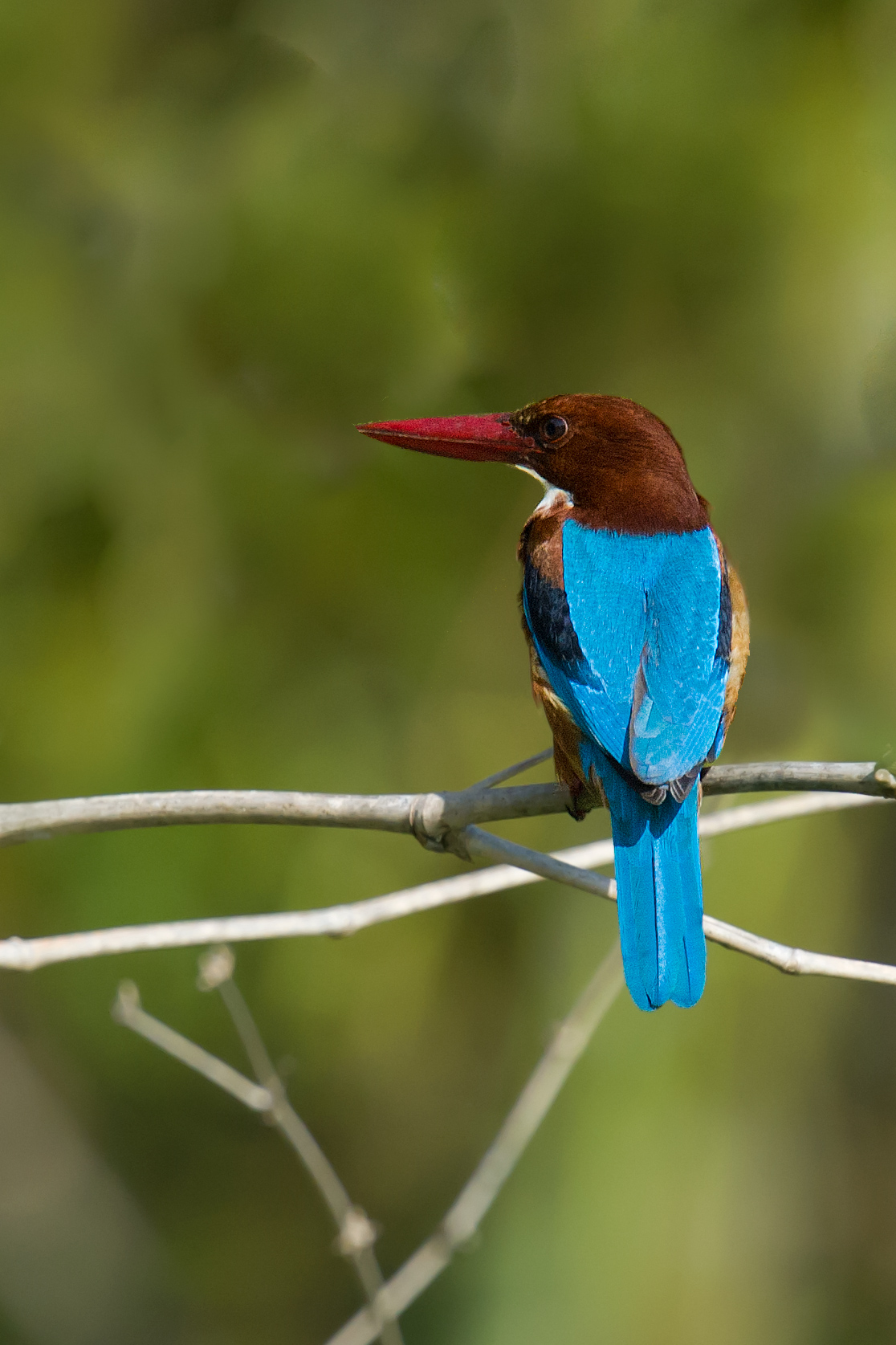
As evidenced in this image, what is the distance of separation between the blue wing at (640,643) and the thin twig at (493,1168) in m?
0.50

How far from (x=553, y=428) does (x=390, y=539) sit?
4.13 ft

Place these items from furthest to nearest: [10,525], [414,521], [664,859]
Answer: [414,521], [10,525], [664,859]

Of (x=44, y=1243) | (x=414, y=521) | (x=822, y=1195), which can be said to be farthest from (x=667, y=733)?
(x=44, y=1243)

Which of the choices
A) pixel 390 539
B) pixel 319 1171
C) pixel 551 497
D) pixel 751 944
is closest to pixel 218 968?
pixel 319 1171

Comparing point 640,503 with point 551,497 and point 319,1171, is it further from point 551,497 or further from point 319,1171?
point 319,1171

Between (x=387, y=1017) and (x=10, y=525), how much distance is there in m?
1.61

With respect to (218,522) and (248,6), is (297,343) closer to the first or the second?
(218,522)

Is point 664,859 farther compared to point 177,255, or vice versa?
point 177,255

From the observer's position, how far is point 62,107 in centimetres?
399

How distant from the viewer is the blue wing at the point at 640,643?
2.00m

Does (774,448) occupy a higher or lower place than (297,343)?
lower

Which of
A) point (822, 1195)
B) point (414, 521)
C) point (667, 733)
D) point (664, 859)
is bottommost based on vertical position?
point (822, 1195)

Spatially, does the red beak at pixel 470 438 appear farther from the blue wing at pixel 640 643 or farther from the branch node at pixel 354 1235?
the branch node at pixel 354 1235

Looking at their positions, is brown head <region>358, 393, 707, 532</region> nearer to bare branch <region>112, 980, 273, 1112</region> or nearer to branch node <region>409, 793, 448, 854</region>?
branch node <region>409, 793, 448, 854</region>
